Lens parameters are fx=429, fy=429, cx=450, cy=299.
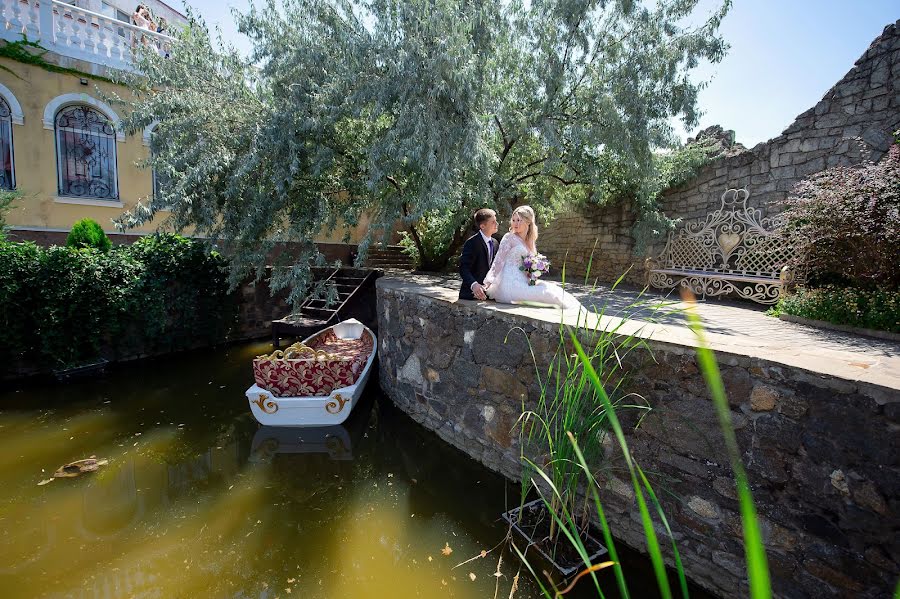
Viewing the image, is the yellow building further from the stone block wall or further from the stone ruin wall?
the stone ruin wall

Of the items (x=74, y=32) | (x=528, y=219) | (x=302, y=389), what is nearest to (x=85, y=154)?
(x=74, y=32)

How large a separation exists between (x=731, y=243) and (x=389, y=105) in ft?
19.2

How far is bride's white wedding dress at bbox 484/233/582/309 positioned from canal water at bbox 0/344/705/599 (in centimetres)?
168

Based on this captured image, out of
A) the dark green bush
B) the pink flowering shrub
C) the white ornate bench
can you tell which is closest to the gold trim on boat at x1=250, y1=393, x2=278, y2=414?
the dark green bush

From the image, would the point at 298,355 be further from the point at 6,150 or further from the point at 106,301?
the point at 6,150

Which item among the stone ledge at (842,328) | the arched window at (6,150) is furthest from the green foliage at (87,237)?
the stone ledge at (842,328)

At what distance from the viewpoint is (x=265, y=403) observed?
4.70 metres

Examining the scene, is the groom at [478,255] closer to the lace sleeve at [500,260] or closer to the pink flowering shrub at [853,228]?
the lace sleeve at [500,260]

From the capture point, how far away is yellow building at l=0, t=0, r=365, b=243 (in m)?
9.05

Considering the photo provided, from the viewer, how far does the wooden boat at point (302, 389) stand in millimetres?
4727

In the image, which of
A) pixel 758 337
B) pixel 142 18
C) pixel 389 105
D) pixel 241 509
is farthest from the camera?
pixel 142 18

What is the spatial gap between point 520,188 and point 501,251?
16.0ft

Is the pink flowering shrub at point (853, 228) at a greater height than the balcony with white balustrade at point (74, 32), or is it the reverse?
the balcony with white balustrade at point (74, 32)

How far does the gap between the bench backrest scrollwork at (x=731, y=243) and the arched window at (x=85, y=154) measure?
1248 centimetres
